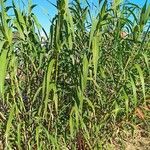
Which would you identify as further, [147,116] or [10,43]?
[147,116]

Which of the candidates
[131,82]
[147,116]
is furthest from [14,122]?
[147,116]

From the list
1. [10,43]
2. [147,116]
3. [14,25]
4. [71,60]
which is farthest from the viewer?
[147,116]

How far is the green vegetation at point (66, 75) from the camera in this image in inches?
128

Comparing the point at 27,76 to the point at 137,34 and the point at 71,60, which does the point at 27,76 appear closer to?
the point at 71,60

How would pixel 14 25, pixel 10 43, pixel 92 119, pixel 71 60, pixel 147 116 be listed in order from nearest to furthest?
1. pixel 10 43
2. pixel 14 25
3. pixel 71 60
4. pixel 92 119
5. pixel 147 116

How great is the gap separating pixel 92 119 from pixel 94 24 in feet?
2.75

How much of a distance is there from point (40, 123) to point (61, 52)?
1.72 ft

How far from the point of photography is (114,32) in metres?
3.73

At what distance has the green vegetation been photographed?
10.7 feet

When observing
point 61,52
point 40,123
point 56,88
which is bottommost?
point 40,123

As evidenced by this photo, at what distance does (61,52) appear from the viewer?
11.2 feet

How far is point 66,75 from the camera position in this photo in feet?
11.7

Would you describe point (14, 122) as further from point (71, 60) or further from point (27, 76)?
point (71, 60)

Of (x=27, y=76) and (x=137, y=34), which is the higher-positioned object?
(x=137, y=34)
